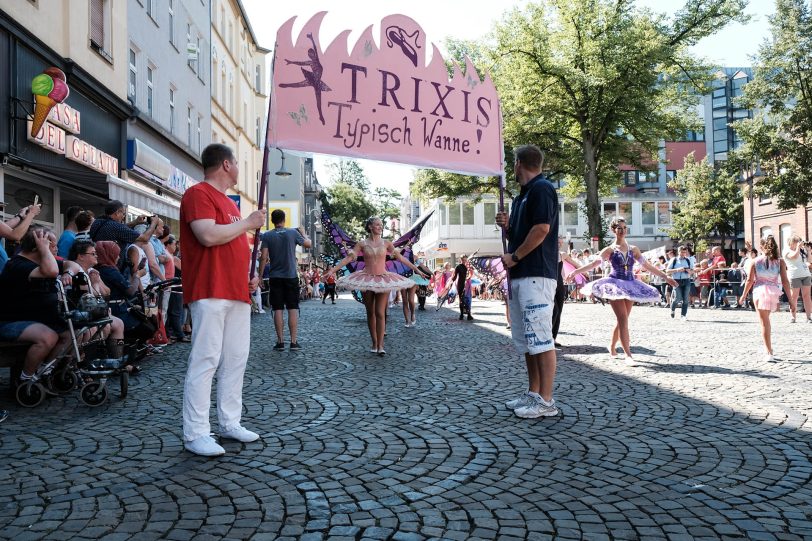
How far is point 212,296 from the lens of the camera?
4.41m

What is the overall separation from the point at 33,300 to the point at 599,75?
1002 inches

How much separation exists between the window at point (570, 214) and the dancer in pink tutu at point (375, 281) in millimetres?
56514

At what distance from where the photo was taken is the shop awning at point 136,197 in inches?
504

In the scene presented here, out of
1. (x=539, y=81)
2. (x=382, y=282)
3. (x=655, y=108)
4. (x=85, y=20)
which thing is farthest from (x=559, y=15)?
(x=382, y=282)

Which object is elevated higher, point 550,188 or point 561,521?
point 550,188

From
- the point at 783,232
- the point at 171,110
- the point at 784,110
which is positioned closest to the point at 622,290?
the point at 171,110

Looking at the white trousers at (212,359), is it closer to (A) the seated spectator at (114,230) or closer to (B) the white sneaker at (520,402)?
(B) the white sneaker at (520,402)

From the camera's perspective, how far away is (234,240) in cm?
460

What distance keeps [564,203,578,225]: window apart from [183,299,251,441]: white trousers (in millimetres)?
62170

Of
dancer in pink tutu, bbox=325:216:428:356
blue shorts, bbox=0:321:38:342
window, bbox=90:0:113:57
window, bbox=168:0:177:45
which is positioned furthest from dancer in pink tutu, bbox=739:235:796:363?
window, bbox=168:0:177:45

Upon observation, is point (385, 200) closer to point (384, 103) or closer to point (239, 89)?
point (239, 89)

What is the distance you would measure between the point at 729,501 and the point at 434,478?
154cm

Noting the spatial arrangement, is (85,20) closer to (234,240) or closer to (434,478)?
Answer: (234,240)

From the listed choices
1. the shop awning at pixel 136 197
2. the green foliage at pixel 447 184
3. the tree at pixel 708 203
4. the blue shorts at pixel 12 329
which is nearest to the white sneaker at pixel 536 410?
the blue shorts at pixel 12 329
